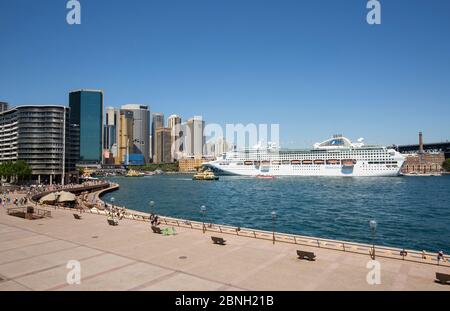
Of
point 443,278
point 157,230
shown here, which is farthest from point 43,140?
point 443,278

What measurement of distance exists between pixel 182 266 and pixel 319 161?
13280 centimetres

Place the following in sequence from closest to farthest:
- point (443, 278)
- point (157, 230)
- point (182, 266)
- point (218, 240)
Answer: point (443, 278) < point (182, 266) < point (218, 240) < point (157, 230)

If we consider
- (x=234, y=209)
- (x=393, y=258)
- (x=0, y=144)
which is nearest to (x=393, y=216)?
(x=234, y=209)

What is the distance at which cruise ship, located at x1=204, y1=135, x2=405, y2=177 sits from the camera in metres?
135

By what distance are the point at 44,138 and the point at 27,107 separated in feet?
41.4

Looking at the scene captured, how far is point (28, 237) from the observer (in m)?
23.3

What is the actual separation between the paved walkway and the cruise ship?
125169 mm

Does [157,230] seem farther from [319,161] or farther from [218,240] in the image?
[319,161]

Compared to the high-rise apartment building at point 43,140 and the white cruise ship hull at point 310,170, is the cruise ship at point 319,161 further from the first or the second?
the high-rise apartment building at point 43,140

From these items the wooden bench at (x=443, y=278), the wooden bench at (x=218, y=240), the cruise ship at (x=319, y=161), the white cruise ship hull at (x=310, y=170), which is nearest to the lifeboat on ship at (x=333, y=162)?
A: the cruise ship at (x=319, y=161)

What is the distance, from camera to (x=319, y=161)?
142 m
